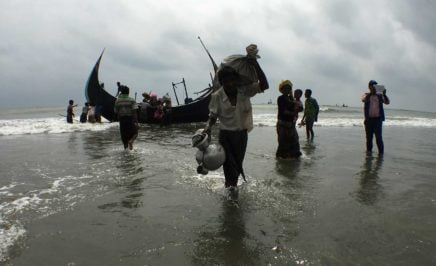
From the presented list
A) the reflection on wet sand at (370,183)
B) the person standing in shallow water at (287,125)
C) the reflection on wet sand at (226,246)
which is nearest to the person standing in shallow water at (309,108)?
the person standing in shallow water at (287,125)

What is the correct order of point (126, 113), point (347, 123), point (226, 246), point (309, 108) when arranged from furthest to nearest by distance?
point (347, 123), point (309, 108), point (126, 113), point (226, 246)

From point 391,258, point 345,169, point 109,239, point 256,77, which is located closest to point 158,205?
point 109,239

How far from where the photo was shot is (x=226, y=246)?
287 centimetres

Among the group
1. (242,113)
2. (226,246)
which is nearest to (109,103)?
(242,113)

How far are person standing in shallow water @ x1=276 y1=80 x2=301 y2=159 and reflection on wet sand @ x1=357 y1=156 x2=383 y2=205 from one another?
58.8 inches

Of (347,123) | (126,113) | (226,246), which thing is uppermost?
(126,113)

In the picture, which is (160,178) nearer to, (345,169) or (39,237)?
(39,237)

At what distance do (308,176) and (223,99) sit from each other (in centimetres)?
234

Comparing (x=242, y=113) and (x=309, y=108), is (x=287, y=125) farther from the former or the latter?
(x=309, y=108)

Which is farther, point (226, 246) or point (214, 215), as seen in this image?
point (214, 215)

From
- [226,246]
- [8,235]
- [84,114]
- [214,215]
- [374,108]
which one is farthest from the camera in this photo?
[84,114]

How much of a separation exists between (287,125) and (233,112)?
3.43 meters

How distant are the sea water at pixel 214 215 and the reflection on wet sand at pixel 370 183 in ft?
0.05

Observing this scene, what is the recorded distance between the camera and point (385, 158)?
768 cm
